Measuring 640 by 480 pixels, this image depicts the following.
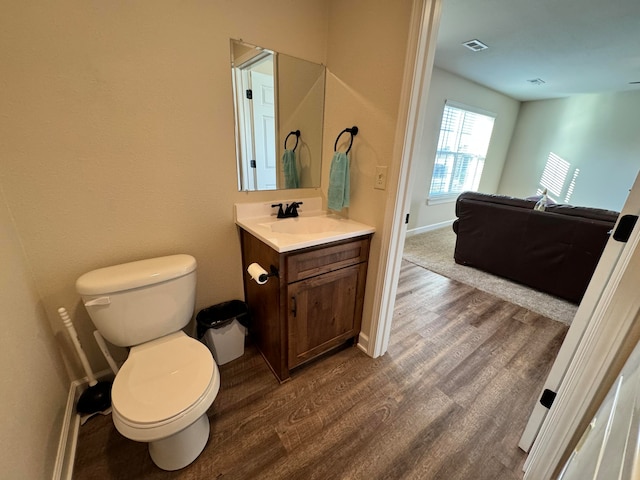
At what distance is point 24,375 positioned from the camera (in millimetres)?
908

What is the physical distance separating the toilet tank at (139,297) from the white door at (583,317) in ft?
5.39

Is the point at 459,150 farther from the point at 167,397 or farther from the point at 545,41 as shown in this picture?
the point at 167,397

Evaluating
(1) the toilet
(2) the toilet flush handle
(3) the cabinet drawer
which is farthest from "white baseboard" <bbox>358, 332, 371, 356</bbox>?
(2) the toilet flush handle

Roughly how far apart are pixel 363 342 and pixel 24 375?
1.64 m

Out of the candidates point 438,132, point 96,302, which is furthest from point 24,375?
point 438,132

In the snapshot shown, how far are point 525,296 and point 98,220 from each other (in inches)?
138

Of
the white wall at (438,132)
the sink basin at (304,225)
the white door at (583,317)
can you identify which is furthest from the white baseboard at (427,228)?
the white door at (583,317)

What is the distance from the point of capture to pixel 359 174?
1.58m

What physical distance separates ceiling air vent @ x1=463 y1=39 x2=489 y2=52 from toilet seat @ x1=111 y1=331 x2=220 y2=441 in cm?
367

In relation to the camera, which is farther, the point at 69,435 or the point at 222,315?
the point at 222,315

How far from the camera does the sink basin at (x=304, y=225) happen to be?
160 centimetres

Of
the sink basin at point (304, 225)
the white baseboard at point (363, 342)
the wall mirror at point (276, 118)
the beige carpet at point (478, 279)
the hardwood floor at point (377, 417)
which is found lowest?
the hardwood floor at point (377, 417)

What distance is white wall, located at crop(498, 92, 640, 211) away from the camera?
4.34 metres

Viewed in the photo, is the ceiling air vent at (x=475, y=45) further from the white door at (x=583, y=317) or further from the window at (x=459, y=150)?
the white door at (x=583, y=317)
